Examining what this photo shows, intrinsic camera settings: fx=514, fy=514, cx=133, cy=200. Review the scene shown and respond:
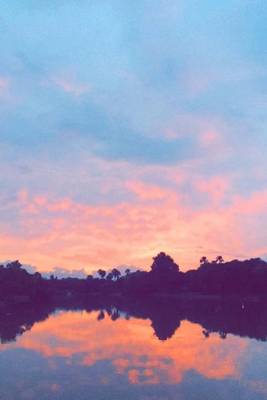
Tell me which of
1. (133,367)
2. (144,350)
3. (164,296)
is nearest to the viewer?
(133,367)

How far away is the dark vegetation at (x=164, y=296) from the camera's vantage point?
52.8 metres

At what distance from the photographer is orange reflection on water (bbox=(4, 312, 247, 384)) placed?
2411cm

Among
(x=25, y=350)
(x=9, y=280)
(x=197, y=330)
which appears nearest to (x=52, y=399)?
(x=25, y=350)

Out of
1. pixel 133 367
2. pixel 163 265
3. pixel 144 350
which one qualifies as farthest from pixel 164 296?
pixel 133 367

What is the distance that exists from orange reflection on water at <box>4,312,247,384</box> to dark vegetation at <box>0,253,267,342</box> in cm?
336

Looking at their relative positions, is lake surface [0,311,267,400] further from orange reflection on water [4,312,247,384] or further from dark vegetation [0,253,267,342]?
dark vegetation [0,253,267,342]

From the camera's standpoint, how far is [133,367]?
82.3 ft

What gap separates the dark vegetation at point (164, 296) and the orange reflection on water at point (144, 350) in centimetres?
336

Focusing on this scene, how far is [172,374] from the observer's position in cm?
2328

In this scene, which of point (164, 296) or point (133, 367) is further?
point (164, 296)

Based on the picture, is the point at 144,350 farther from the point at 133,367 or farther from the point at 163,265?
the point at 163,265

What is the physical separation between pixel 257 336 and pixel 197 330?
6.84 m

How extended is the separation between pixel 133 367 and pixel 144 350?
6510 mm

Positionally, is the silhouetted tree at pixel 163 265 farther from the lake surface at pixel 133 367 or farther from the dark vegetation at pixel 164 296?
the lake surface at pixel 133 367
